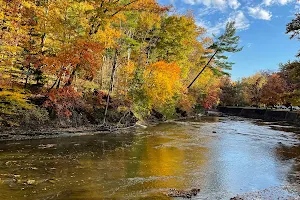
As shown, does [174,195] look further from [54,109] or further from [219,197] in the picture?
[54,109]

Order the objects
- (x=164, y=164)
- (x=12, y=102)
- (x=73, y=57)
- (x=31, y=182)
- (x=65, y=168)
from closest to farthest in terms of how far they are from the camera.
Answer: (x=31, y=182) → (x=65, y=168) → (x=164, y=164) → (x=12, y=102) → (x=73, y=57)

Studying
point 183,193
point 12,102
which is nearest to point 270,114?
point 12,102

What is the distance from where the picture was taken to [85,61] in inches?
789

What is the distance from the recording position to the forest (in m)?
18.2

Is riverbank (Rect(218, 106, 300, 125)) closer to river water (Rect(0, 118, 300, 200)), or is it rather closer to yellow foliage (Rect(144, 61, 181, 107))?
yellow foliage (Rect(144, 61, 181, 107))

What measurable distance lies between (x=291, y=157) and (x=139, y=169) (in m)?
9.40

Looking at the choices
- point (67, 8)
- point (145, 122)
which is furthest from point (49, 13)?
point (145, 122)

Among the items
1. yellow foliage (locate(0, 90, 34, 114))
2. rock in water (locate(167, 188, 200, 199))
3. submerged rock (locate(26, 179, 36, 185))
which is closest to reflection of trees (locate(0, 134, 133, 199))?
submerged rock (locate(26, 179, 36, 185))

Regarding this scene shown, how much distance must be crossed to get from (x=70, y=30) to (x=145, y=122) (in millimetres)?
14314

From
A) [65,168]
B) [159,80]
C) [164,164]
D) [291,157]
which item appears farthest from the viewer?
[159,80]

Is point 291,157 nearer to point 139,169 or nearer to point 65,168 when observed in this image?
point 139,169

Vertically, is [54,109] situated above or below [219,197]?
above

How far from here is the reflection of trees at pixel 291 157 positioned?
446 inches

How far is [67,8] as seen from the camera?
798 inches
